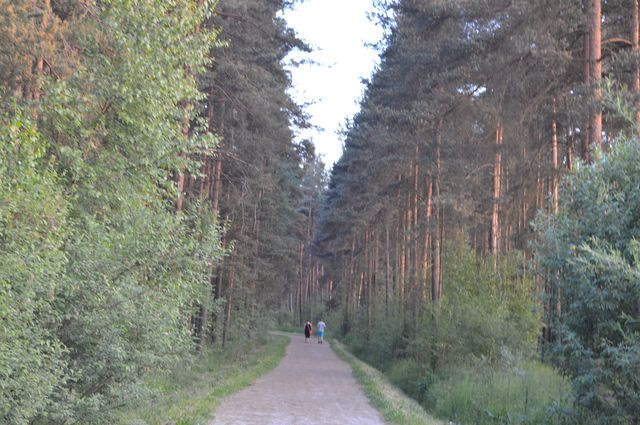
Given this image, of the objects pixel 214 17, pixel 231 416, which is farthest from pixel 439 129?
pixel 231 416

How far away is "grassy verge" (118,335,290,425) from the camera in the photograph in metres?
11.1

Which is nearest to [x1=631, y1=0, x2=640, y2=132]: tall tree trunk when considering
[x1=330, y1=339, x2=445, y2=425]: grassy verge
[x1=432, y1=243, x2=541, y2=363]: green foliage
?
[x1=432, y1=243, x2=541, y2=363]: green foliage

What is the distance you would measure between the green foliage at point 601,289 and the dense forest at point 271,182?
0.12 ft

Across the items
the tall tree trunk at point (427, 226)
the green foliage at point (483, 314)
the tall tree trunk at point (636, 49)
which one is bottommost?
the green foliage at point (483, 314)

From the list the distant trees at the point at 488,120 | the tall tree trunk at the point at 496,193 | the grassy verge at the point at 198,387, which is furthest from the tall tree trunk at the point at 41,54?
the tall tree trunk at the point at 496,193

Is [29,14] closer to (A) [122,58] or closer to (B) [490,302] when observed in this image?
(A) [122,58]

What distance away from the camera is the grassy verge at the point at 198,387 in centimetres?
1109

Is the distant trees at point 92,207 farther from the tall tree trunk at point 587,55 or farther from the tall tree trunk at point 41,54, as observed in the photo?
the tall tree trunk at point 587,55

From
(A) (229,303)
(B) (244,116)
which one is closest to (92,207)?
(B) (244,116)

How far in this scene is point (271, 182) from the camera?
20875 millimetres

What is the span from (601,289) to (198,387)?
11.0 m

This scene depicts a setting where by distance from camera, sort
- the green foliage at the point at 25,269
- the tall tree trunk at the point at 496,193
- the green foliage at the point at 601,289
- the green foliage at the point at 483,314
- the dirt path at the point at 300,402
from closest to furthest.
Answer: the green foliage at the point at 25,269 → the green foliage at the point at 601,289 → the dirt path at the point at 300,402 → the green foliage at the point at 483,314 → the tall tree trunk at the point at 496,193

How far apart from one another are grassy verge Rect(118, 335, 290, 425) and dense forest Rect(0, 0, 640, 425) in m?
0.84

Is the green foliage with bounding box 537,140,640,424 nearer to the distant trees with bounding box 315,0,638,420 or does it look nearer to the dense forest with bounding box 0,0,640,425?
the dense forest with bounding box 0,0,640,425
